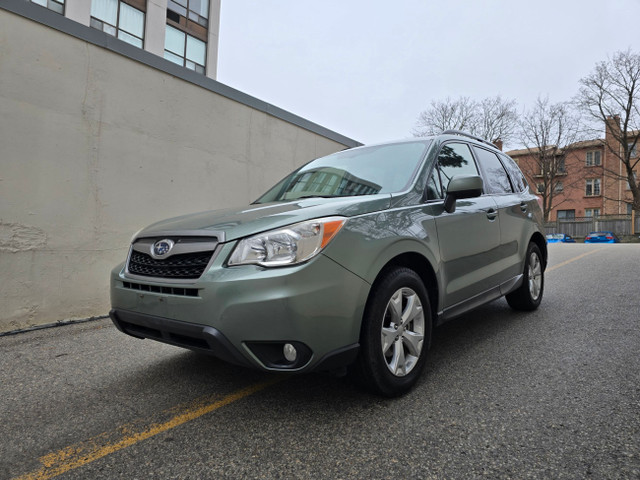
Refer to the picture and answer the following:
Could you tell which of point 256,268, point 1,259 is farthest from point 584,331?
point 1,259

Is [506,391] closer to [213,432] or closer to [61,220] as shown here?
[213,432]

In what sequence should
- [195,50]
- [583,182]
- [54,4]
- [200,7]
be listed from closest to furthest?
[54,4]
[195,50]
[200,7]
[583,182]

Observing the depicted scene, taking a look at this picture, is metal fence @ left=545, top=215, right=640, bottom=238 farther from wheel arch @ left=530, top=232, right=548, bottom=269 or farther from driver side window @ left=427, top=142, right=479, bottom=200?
driver side window @ left=427, top=142, right=479, bottom=200

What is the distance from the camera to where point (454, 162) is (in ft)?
11.5

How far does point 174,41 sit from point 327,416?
75.5ft

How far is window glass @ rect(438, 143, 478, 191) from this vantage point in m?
3.28

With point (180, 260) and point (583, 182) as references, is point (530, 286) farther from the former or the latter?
point (583, 182)

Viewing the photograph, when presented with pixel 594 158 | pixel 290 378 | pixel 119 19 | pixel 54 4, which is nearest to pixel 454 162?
pixel 290 378

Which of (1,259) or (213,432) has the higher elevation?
(1,259)

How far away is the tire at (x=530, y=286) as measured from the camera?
4.47 meters

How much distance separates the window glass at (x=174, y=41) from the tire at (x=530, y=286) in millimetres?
21220

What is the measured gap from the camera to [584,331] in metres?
3.81

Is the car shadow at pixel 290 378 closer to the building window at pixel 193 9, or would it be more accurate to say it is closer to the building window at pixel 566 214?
the building window at pixel 193 9

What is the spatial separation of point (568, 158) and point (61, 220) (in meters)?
46.7
